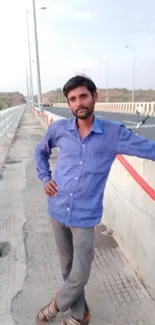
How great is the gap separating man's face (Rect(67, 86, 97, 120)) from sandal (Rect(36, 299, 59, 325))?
144cm

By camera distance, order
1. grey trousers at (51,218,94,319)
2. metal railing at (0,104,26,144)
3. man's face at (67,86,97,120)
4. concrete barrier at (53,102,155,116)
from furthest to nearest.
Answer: concrete barrier at (53,102,155,116) < metal railing at (0,104,26,144) < grey trousers at (51,218,94,319) < man's face at (67,86,97,120)

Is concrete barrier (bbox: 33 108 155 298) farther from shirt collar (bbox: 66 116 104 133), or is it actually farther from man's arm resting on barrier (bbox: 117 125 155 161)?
shirt collar (bbox: 66 116 104 133)

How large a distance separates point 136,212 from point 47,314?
128 cm

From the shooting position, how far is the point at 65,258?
284 cm

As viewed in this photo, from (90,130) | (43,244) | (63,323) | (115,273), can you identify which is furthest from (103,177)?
(43,244)

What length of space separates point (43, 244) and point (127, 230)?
3.59 ft

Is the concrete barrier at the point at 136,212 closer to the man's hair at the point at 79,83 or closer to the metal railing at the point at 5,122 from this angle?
the man's hair at the point at 79,83

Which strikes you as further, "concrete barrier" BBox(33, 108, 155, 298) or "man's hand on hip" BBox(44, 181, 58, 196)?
"concrete barrier" BBox(33, 108, 155, 298)

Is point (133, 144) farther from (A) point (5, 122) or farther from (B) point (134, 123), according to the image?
(B) point (134, 123)

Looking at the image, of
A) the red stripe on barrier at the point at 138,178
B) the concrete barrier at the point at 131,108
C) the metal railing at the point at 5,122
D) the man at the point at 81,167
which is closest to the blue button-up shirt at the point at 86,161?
the man at the point at 81,167

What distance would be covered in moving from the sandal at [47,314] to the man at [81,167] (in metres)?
0.15

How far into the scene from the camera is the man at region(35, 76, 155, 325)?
98.3 inches

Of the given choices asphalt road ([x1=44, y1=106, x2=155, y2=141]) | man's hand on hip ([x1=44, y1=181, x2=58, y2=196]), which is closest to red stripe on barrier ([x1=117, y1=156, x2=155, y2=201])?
man's hand on hip ([x1=44, y1=181, x2=58, y2=196])

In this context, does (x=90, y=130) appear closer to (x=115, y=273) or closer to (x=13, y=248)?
(x=115, y=273)
